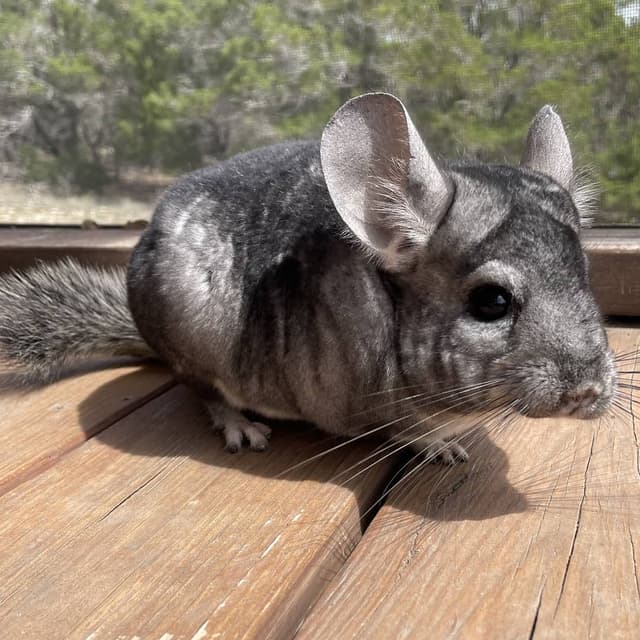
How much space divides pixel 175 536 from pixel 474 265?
97 centimetres

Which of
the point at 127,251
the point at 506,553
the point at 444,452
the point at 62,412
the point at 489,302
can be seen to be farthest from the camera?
the point at 127,251

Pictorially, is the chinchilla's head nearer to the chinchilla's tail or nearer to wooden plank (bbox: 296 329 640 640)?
wooden plank (bbox: 296 329 640 640)

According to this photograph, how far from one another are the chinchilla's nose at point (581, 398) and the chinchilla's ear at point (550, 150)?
72 cm

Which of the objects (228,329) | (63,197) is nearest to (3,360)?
(228,329)

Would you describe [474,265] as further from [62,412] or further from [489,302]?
[62,412]

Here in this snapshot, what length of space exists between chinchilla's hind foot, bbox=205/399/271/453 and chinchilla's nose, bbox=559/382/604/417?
36.1 inches

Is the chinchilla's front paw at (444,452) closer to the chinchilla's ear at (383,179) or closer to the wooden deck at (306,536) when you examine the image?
the wooden deck at (306,536)

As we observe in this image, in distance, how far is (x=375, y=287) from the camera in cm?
226

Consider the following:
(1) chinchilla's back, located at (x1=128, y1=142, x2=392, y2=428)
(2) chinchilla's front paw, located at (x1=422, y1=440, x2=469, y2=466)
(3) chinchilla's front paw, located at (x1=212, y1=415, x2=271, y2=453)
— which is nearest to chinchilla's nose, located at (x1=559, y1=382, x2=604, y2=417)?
(2) chinchilla's front paw, located at (x1=422, y1=440, x2=469, y2=466)

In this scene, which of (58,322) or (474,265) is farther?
(58,322)

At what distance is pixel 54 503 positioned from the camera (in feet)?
6.84

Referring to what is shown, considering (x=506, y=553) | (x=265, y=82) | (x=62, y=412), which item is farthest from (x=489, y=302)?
(x=265, y=82)

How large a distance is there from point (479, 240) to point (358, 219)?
12.4 inches

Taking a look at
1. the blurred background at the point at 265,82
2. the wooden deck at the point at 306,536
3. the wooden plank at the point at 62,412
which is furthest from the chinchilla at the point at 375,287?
the blurred background at the point at 265,82
